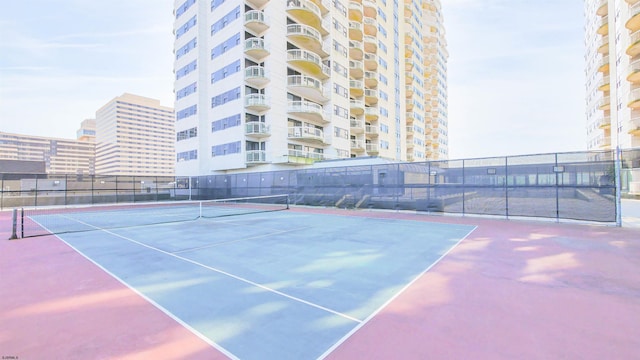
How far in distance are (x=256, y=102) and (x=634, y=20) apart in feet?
128

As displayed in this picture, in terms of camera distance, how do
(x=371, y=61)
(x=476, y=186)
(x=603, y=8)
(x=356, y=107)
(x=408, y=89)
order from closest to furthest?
(x=476, y=186) < (x=603, y=8) < (x=356, y=107) < (x=371, y=61) < (x=408, y=89)

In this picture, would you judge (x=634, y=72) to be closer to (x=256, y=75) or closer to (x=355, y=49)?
(x=355, y=49)

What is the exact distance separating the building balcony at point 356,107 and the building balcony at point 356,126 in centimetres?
143

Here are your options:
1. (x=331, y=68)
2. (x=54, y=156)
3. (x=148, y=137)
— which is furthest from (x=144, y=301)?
(x=54, y=156)

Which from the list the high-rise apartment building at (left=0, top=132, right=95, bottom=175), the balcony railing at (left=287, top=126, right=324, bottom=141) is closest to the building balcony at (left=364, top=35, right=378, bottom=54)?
the balcony railing at (left=287, top=126, right=324, bottom=141)

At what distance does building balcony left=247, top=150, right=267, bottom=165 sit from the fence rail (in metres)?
4.34

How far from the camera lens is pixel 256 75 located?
32.0 m

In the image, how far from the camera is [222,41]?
34875mm

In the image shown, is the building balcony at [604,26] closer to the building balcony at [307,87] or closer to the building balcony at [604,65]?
the building balcony at [604,65]

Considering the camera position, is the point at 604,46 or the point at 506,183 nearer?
the point at 506,183

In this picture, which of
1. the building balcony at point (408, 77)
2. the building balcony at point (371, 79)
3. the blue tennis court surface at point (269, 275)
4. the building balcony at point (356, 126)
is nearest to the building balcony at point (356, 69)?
the building balcony at point (371, 79)

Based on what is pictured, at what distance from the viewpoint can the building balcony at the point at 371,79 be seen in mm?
47938

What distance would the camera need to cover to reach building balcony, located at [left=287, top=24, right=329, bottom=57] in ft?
111

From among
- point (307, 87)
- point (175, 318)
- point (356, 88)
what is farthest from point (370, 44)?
point (175, 318)
